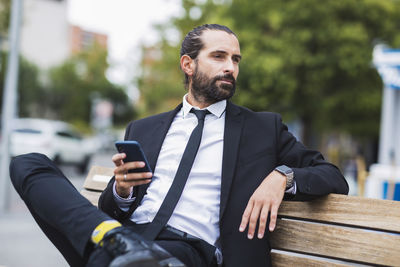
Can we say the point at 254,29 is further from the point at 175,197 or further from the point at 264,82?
the point at 175,197

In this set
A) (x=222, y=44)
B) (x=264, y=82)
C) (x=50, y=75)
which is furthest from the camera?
(x=50, y=75)

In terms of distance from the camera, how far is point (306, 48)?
62.3 feet

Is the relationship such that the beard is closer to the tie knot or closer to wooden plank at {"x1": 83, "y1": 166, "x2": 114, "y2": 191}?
the tie knot

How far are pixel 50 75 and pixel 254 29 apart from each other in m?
33.8

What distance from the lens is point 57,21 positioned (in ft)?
203

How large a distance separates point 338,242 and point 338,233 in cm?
4

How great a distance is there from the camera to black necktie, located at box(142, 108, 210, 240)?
2.41 meters

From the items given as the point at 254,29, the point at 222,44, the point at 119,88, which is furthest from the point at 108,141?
the point at 222,44

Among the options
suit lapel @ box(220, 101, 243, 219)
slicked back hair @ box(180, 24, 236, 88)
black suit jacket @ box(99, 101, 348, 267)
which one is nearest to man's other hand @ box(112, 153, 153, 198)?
black suit jacket @ box(99, 101, 348, 267)

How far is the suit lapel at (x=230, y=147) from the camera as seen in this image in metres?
2.40

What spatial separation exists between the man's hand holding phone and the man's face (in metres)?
0.72

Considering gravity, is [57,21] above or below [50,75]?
above

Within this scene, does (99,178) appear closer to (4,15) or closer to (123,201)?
(123,201)

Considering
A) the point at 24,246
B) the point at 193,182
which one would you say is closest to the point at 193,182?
the point at 193,182
